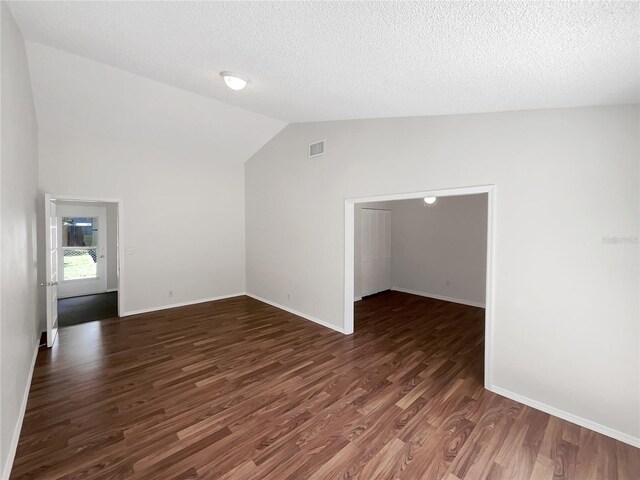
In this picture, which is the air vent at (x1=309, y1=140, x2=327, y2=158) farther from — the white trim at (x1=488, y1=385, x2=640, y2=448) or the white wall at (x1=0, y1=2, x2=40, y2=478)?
the white trim at (x1=488, y1=385, x2=640, y2=448)

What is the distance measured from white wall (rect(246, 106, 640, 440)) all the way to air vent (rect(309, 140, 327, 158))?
1068 millimetres

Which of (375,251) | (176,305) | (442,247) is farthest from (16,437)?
(442,247)

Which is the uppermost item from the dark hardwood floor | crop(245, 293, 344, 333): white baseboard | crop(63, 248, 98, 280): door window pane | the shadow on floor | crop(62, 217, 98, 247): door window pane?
crop(62, 217, 98, 247): door window pane

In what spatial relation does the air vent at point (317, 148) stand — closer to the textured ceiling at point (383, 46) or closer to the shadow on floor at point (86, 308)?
the textured ceiling at point (383, 46)

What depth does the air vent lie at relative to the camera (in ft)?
14.6

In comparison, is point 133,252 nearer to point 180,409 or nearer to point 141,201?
point 141,201

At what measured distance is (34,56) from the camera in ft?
9.39

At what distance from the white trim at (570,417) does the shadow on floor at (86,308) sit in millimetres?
6044

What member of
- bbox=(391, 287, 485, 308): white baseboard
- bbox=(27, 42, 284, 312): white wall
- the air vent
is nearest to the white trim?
bbox=(391, 287, 485, 308): white baseboard

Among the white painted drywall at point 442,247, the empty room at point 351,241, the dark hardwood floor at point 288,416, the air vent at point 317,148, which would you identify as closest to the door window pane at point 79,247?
the empty room at point 351,241

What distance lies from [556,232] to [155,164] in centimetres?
607

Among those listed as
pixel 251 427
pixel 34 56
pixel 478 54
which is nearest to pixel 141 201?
pixel 34 56

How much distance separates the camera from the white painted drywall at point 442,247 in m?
5.78

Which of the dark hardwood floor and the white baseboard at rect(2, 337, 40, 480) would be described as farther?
the dark hardwood floor
